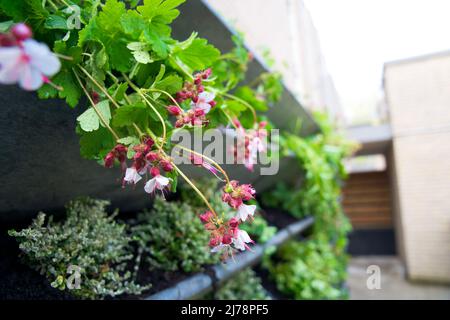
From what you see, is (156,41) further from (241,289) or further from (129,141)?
(241,289)

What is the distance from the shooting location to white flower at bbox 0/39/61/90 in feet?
0.94

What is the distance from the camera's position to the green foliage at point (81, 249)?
28.0 inches

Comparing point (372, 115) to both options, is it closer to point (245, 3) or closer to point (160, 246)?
point (245, 3)

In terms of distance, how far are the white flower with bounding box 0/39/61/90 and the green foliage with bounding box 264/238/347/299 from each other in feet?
5.52

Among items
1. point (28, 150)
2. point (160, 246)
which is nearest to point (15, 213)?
point (28, 150)

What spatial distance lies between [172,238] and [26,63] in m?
0.83

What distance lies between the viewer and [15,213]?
793 millimetres

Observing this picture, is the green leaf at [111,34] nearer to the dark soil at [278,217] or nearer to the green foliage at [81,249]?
the green foliage at [81,249]

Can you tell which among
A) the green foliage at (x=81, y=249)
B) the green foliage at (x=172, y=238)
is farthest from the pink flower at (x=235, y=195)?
the green foliage at (x=172, y=238)

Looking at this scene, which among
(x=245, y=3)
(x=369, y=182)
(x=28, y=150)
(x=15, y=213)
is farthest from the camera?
(x=369, y=182)

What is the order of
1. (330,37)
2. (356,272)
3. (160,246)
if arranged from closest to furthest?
1. (160,246)
2. (330,37)
3. (356,272)

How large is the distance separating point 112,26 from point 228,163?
0.65 m

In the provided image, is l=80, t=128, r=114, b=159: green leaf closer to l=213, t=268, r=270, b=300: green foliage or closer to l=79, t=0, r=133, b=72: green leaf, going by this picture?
l=79, t=0, r=133, b=72: green leaf

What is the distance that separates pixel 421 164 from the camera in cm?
407
